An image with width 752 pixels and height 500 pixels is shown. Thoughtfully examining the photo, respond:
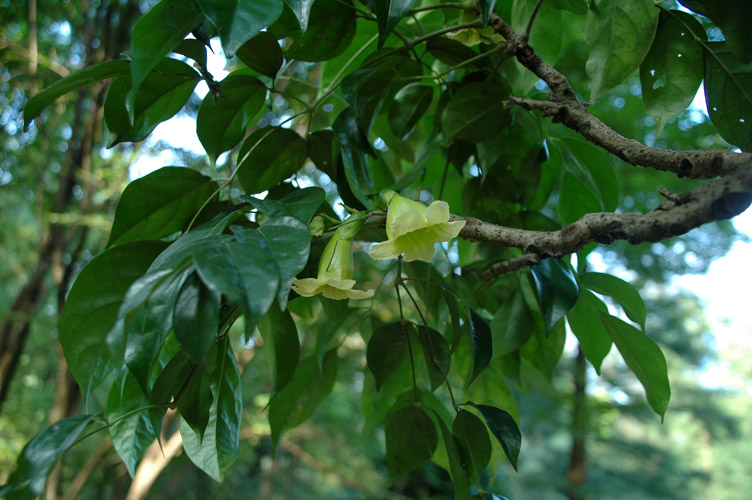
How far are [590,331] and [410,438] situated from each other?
167 mm

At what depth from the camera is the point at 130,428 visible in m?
0.34

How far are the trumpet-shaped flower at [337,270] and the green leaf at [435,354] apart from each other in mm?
82

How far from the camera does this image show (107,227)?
1.65 meters

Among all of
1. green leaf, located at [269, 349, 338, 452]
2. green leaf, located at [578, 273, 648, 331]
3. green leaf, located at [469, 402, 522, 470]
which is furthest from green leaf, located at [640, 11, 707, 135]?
A: green leaf, located at [269, 349, 338, 452]

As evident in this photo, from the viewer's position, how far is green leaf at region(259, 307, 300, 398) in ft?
1.07

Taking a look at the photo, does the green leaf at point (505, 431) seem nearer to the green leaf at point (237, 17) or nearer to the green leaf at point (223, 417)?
the green leaf at point (223, 417)

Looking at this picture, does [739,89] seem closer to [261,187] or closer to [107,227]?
[261,187]

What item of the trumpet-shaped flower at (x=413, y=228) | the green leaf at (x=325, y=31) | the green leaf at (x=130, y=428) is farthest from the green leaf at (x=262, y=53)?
the green leaf at (x=130, y=428)

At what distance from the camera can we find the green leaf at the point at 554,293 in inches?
13.9

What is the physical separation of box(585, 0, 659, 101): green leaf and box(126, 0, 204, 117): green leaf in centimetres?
24

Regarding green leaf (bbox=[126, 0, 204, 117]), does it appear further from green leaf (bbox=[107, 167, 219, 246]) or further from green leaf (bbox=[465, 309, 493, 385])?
green leaf (bbox=[465, 309, 493, 385])

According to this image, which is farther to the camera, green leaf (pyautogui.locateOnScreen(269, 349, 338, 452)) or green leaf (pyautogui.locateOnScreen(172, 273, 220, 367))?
green leaf (pyautogui.locateOnScreen(269, 349, 338, 452))

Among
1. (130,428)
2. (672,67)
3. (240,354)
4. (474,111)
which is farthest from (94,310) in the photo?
(240,354)

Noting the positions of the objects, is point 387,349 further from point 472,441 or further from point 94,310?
point 94,310
